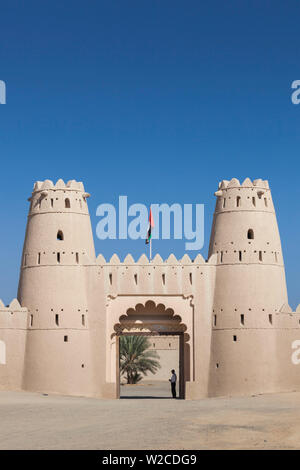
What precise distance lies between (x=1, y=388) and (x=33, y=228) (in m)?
8.89

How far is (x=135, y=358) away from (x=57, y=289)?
84.4ft

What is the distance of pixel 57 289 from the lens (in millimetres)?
36688

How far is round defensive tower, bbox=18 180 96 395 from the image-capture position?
3609cm

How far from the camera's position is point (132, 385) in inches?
2424

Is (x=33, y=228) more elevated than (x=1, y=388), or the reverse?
(x=33, y=228)

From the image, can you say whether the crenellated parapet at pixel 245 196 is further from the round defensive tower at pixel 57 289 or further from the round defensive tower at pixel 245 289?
the round defensive tower at pixel 57 289

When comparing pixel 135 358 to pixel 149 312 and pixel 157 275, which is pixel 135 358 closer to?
pixel 149 312

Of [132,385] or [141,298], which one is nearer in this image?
[141,298]

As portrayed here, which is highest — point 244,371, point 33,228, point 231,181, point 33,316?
point 231,181

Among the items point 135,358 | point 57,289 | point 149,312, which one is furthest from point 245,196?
point 135,358

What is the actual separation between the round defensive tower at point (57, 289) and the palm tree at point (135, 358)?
72.5 feet

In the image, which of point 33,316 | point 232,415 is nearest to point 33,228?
point 33,316
